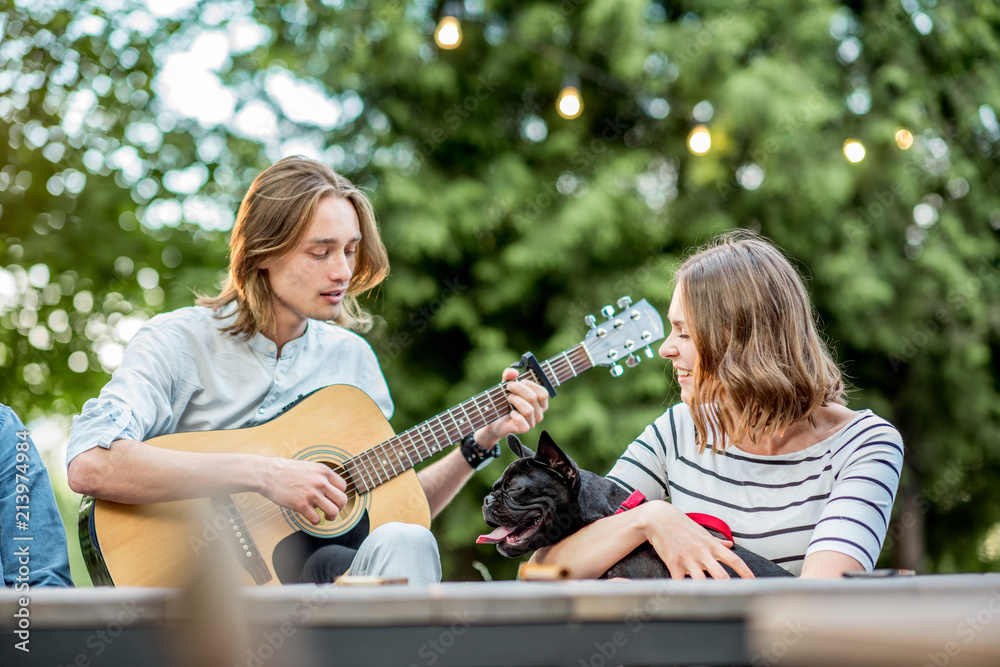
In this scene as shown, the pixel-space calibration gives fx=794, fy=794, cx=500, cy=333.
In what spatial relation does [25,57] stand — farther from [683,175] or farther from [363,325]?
[683,175]

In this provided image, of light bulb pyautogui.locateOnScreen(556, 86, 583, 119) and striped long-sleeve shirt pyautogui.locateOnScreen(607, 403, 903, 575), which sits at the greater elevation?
light bulb pyautogui.locateOnScreen(556, 86, 583, 119)

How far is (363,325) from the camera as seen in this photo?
2807 mm

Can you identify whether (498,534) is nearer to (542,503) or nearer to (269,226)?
(542,503)

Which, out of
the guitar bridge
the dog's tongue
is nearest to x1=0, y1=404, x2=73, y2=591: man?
the guitar bridge

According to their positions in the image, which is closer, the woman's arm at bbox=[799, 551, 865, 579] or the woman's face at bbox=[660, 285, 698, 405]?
the woman's arm at bbox=[799, 551, 865, 579]

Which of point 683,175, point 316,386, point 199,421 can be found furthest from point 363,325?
point 683,175

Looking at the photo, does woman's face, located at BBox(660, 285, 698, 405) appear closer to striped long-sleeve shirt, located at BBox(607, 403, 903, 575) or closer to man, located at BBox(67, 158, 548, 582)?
striped long-sleeve shirt, located at BBox(607, 403, 903, 575)

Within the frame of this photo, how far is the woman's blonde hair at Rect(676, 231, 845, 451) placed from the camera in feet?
5.74

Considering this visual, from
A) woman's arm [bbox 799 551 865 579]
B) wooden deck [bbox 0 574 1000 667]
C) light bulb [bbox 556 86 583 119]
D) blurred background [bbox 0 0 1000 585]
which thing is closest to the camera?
wooden deck [bbox 0 574 1000 667]

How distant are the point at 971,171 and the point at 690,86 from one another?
88.6 inches

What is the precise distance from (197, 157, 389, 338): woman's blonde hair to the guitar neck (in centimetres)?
48

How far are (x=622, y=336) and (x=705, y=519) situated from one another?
2.68 ft

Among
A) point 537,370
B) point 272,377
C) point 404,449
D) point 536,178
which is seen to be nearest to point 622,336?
point 537,370

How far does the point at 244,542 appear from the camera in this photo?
6.64ft
